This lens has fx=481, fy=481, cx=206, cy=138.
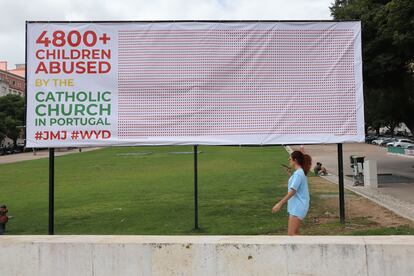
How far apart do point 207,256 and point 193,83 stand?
199 inches

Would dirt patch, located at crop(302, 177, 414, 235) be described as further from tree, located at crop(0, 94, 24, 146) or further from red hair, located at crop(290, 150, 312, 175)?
tree, located at crop(0, 94, 24, 146)

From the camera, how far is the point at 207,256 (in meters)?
4.75

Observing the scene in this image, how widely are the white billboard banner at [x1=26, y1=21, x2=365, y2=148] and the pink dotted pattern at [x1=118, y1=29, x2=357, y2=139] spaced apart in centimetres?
2

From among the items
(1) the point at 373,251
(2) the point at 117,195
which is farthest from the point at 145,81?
(2) the point at 117,195

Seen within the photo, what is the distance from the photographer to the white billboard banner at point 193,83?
9.02 meters

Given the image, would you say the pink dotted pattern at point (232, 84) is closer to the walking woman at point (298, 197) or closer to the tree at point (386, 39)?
the walking woman at point (298, 197)

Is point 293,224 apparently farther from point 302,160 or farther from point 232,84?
point 232,84

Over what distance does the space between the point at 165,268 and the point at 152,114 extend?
4.79 metres

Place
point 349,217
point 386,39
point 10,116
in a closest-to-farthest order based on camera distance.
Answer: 1. point 349,217
2. point 386,39
3. point 10,116

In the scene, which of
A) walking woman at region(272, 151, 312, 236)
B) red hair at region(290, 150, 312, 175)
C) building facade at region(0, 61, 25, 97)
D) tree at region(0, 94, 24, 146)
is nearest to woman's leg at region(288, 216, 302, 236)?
walking woman at region(272, 151, 312, 236)

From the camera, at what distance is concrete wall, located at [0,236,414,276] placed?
4.59 meters

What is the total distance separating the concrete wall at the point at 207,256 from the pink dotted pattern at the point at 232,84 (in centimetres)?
432

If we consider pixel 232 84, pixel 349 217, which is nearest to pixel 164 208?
pixel 349 217

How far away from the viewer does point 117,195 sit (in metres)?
16.8
